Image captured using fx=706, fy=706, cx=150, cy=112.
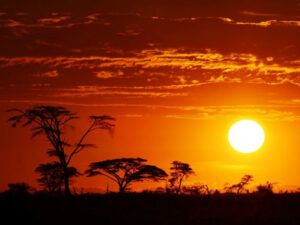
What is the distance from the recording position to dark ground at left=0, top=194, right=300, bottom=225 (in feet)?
74.3

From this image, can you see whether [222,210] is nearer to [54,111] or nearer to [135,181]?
[54,111]

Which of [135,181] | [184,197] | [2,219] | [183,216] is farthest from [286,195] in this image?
[135,181]

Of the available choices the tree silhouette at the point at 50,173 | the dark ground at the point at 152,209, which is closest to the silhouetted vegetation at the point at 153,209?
the dark ground at the point at 152,209

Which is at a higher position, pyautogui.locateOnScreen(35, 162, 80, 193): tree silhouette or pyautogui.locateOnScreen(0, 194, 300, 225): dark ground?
pyautogui.locateOnScreen(35, 162, 80, 193): tree silhouette

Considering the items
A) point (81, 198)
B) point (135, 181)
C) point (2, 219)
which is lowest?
point (2, 219)

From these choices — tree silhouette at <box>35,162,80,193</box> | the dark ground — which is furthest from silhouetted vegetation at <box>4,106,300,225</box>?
tree silhouette at <box>35,162,80,193</box>

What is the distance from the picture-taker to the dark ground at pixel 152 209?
2266 cm

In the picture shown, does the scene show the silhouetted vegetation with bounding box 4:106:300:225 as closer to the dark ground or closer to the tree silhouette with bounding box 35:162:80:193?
the dark ground

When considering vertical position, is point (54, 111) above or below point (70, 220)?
above

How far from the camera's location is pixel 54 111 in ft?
179

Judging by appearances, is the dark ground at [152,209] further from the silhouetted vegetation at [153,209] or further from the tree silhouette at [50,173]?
the tree silhouette at [50,173]

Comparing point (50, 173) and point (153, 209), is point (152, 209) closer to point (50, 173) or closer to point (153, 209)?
point (153, 209)

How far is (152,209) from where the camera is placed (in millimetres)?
26203

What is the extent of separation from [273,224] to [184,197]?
8571 mm
